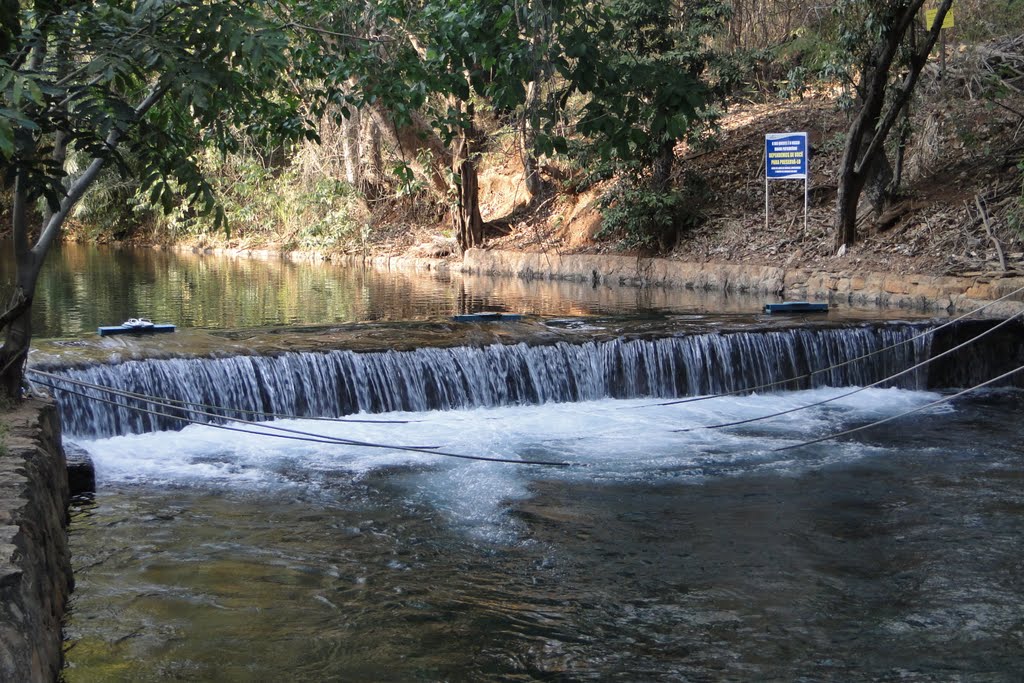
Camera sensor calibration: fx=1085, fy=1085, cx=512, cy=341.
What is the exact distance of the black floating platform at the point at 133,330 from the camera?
476 inches

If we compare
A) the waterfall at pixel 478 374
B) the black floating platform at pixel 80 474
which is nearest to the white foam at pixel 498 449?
the waterfall at pixel 478 374

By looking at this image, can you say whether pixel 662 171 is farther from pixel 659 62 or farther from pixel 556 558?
pixel 556 558

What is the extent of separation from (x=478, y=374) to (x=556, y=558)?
17.6 ft

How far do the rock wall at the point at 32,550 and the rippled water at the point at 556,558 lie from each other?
Result: 9.9 inches

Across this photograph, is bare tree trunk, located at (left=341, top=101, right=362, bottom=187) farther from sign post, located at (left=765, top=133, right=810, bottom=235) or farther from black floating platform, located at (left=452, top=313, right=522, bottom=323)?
black floating platform, located at (left=452, top=313, right=522, bottom=323)

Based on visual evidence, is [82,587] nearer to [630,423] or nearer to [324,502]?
[324,502]

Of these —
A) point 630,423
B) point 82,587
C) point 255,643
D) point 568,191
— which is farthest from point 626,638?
point 568,191

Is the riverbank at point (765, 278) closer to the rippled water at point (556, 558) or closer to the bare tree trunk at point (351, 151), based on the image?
the bare tree trunk at point (351, 151)

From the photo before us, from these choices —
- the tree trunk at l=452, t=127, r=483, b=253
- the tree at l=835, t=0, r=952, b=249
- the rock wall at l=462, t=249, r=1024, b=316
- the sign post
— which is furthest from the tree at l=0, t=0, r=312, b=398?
the tree trunk at l=452, t=127, r=483, b=253

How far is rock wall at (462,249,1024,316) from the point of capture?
15.2 m

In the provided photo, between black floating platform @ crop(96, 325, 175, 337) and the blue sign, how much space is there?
11.5 metres

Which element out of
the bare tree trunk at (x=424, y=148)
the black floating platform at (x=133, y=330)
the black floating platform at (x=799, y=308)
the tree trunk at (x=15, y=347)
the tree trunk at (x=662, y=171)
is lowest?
the black floating platform at (x=799, y=308)

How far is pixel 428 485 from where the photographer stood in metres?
8.84

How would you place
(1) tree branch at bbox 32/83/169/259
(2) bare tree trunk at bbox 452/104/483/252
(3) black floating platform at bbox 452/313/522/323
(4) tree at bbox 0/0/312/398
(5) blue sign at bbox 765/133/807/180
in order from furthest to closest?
1. (2) bare tree trunk at bbox 452/104/483/252
2. (5) blue sign at bbox 765/133/807/180
3. (3) black floating platform at bbox 452/313/522/323
4. (1) tree branch at bbox 32/83/169/259
5. (4) tree at bbox 0/0/312/398
